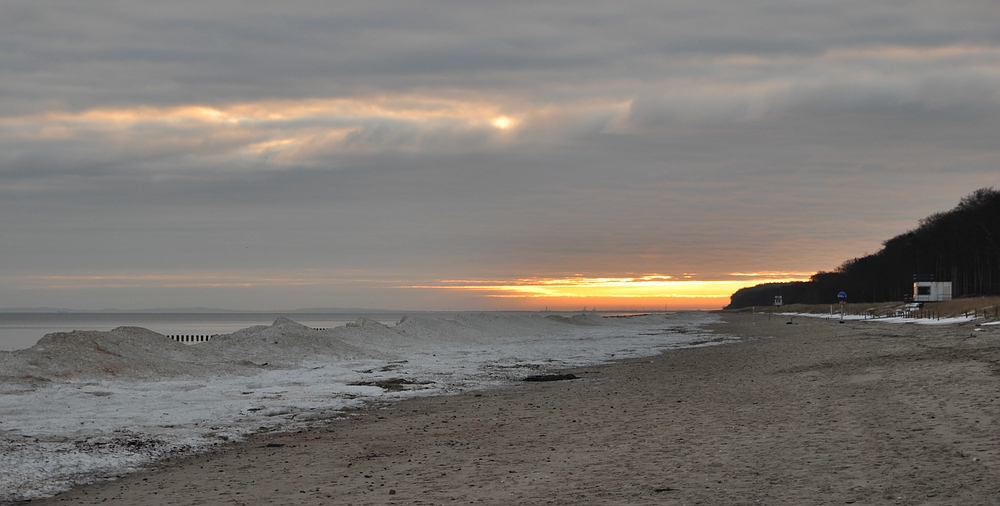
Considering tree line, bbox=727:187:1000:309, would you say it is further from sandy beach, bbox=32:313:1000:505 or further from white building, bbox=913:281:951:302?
sandy beach, bbox=32:313:1000:505

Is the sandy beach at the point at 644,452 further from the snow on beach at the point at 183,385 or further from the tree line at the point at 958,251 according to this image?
the tree line at the point at 958,251

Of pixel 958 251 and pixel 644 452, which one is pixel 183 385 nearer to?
pixel 644 452

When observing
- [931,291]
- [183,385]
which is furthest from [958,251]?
[183,385]

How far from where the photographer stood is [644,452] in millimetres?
12414

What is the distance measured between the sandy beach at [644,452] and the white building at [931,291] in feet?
265

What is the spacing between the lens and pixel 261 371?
31.0m

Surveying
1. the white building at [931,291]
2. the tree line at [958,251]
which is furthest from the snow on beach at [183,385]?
the tree line at [958,251]

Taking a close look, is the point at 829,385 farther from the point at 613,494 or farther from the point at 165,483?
the point at 165,483

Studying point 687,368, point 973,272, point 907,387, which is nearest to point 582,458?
point 907,387

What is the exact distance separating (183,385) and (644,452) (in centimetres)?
1802

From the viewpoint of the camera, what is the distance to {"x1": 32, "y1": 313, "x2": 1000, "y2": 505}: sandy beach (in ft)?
31.8

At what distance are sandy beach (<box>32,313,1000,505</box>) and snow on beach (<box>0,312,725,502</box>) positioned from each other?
1.20 m

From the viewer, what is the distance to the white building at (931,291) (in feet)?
301

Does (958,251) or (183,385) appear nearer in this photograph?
(183,385)
